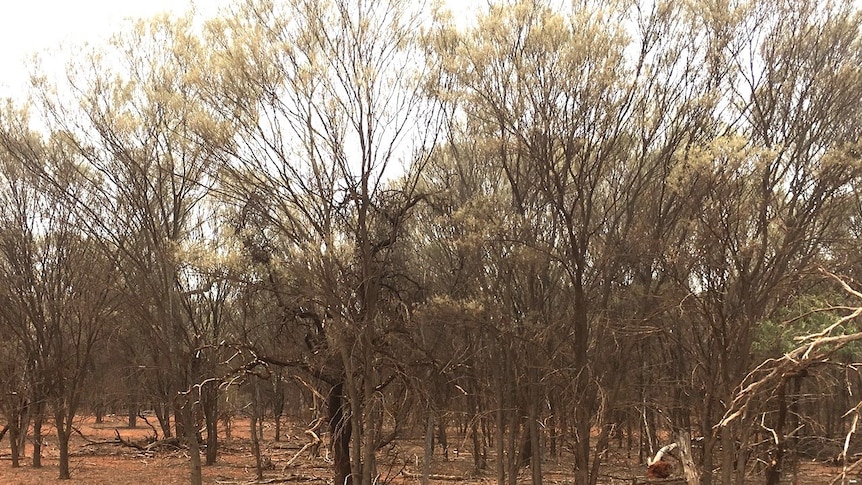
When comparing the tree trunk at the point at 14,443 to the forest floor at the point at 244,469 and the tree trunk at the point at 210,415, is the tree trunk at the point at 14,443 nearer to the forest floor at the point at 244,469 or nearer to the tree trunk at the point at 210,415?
the forest floor at the point at 244,469

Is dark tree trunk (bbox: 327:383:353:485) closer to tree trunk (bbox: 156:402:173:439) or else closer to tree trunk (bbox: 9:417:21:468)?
tree trunk (bbox: 9:417:21:468)

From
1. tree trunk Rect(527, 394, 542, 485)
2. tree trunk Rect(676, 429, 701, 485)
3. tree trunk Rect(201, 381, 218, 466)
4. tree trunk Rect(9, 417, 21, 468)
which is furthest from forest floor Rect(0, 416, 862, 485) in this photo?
tree trunk Rect(676, 429, 701, 485)

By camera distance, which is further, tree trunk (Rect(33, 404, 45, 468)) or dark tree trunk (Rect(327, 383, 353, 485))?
tree trunk (Rect(33, 404, 45, 468))

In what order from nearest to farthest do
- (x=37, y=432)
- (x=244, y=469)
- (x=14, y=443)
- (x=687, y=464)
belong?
1. (x=687, y=464)
2. (x=37, y=432)
3. (x=14, y=443)
4. (x=244, y=469)

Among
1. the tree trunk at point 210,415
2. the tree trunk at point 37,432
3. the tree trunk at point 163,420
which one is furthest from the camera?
the tree trunk at point 163,420

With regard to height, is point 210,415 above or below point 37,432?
Result: above

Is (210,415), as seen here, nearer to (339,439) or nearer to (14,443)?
(14,443)

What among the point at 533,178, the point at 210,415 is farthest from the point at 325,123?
the point at 210,415

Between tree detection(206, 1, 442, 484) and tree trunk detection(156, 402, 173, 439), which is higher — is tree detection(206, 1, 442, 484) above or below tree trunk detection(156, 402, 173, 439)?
above

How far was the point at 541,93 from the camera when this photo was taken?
1085 centimetres

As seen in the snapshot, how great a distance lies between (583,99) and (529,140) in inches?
46.7

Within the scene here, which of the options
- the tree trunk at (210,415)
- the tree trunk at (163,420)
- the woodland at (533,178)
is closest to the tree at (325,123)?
the woodland at (533,178)

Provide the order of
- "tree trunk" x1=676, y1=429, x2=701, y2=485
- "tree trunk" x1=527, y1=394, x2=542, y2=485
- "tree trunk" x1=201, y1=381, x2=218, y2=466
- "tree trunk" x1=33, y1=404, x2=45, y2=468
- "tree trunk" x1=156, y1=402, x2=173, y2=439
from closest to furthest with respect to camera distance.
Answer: "tree trunk" x1=676, y1=429, x2=701, y2=485, "tree trunk" x1=527, y1=394, x2=542, y2=485, "tree trunk" x1=201, y1=381, x2=218, y2=466, "tree trunk" x1=33, y1=404, x2=45, y2=468, "tree trunk" x1=156, y1=402, x2=173, y2=439

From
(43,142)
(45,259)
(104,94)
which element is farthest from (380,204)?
(45,259)
